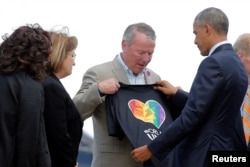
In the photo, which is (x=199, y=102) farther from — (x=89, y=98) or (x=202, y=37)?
(x=89, y=98)

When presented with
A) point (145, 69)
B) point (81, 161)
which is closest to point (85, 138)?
point (81, 161)

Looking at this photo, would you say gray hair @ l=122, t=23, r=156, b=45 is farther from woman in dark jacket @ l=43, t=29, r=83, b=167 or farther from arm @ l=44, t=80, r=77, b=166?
arm @ l=44, t=80, r=77, b=166

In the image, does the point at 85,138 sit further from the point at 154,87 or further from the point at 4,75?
the point at 4,75

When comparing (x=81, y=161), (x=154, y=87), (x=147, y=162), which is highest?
(x=154, y=87)

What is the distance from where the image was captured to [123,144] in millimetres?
3873

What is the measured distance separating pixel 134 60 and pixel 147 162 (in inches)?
24.8

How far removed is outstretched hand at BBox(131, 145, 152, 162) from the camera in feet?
12.0

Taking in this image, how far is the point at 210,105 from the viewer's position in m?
3.43

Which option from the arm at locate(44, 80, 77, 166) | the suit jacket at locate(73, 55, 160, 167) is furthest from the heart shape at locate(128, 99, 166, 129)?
the arm at locate(44, 80, 77, 166)

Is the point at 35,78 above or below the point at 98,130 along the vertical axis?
above

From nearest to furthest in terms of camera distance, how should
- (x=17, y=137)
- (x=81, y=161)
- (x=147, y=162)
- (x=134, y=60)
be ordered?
(x=17, y=137), (x=147, y=162), (x=134, y=60), (x=81, y=161)

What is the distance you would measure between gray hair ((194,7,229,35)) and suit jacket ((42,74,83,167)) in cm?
85

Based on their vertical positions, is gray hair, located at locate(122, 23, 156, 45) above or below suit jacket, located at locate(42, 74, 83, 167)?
above

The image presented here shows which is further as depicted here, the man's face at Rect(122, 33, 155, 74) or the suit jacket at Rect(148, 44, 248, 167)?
the man's face at Rect(122, 33, 155, 74)
